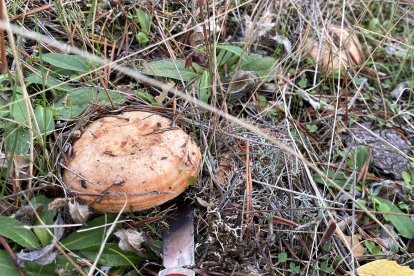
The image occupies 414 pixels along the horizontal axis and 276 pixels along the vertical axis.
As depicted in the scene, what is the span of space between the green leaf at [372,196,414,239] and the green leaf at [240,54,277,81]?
854 mm

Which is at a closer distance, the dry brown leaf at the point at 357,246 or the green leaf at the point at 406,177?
the dry brown leaf at the point at 357,246

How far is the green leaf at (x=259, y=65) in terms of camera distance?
106 inches

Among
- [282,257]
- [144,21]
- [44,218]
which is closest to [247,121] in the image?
[282,257]

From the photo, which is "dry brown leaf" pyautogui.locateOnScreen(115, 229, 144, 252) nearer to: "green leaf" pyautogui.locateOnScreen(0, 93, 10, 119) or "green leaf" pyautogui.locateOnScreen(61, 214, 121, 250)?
"green leaf" pyautogui.locateOnScreen(61, 214, 121, 250)

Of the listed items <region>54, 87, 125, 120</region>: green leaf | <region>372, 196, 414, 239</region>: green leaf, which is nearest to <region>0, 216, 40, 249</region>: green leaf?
<region>54, 87, 125, 120</region>: green leaf

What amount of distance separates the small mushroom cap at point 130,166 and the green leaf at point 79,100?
23cm

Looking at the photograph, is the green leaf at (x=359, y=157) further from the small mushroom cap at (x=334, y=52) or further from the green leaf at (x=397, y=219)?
the small mushroom cap at (x=334, y=52)

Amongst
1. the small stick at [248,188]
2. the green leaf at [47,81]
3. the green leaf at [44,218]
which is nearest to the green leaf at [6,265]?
the green leaf at [44,218]

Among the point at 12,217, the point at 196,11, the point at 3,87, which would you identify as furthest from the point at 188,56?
the point at 12,217

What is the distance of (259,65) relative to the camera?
270cm

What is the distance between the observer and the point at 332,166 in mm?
2451

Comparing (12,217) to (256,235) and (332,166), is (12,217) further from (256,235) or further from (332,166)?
(332,166)

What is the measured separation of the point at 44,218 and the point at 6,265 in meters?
0.22

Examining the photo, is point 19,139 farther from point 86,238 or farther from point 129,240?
point 129,240
